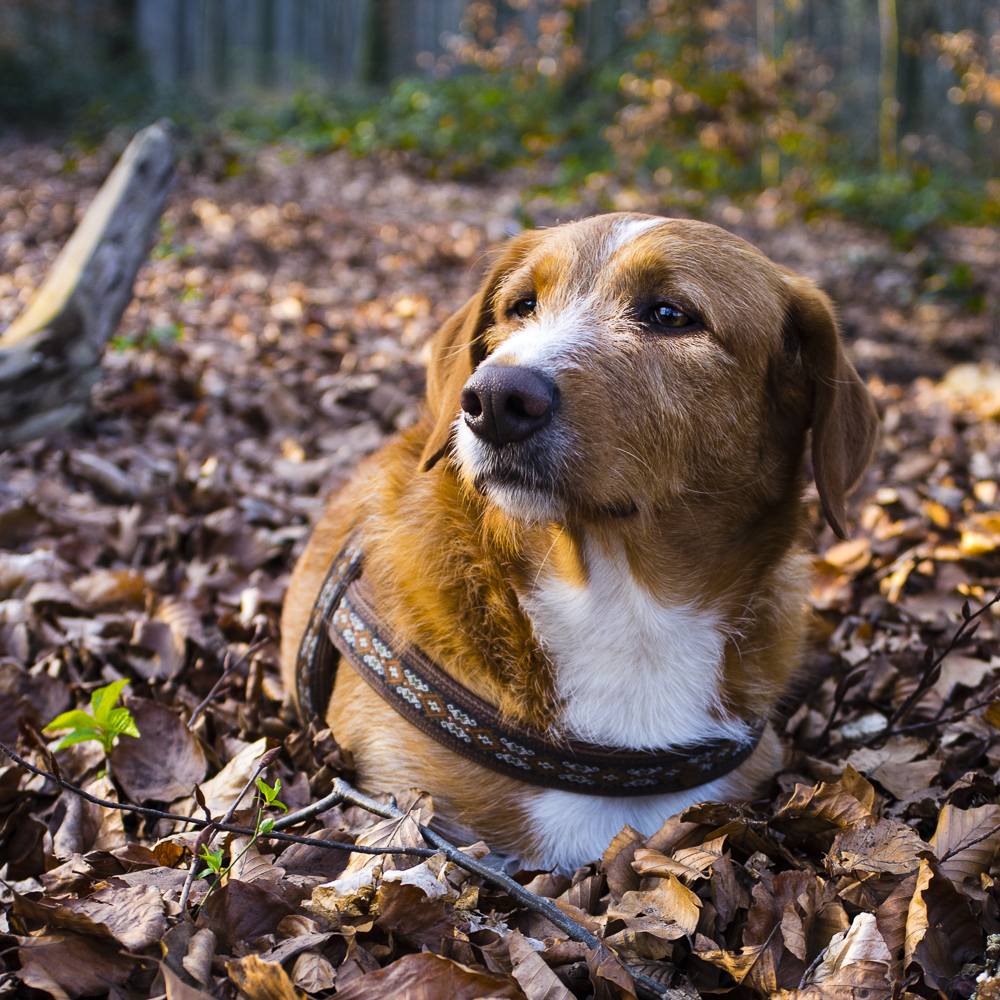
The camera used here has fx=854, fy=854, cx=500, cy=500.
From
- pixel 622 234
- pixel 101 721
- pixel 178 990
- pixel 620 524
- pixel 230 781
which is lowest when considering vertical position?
pixel 230 781

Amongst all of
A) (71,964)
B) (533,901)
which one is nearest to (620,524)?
(533,901)

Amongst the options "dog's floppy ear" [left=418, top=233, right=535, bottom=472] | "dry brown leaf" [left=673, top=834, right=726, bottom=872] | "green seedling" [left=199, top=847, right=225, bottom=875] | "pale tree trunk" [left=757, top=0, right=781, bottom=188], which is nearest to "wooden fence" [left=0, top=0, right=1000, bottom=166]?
A: "pale tree trunk" [left=757, top=0, right=781, bottom=188]

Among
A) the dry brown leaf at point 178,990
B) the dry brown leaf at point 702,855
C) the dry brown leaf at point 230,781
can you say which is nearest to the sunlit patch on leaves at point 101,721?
the dry brown leaf at point 230,781

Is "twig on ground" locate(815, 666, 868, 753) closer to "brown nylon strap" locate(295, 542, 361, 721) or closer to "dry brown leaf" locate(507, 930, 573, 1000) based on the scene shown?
"dry brown leaf" locate(507, 930, 573, 1000)

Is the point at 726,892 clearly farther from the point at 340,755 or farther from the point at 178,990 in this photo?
the point at 178,990

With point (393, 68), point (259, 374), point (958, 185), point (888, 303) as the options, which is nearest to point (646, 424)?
point (259, 374)

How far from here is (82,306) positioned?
4.82m

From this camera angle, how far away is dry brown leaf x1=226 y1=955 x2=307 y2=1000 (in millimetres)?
1640

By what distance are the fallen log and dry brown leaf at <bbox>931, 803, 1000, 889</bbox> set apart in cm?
447

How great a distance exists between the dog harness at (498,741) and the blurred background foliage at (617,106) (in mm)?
8776

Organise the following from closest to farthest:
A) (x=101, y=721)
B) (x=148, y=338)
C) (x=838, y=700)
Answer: (x=101, y=721) < (x=838, y=700) < (x=148, y=338)

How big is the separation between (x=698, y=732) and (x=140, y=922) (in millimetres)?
1586

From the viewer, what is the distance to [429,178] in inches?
595

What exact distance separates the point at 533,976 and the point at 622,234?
2.13 metres
